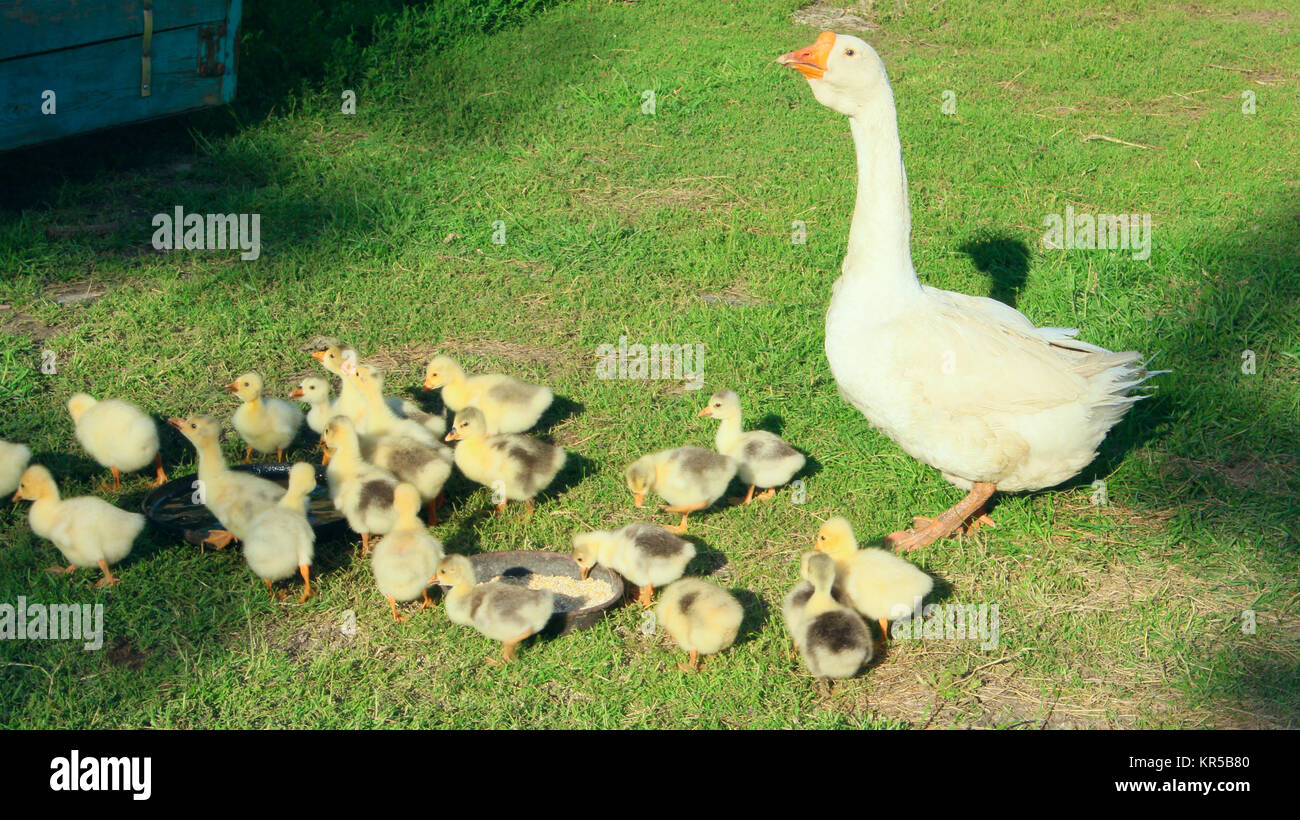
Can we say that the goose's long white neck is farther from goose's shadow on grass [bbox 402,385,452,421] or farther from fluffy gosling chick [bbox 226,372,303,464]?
fluffy gosling chick [bbox 226,372,303,464]

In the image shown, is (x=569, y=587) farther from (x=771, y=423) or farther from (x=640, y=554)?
(x=771, y=423)

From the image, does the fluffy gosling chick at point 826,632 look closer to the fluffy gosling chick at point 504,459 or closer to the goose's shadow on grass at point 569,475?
the fluffy gosling chick at point 504,459

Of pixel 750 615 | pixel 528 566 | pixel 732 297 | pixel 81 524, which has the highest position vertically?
pixel 732 297

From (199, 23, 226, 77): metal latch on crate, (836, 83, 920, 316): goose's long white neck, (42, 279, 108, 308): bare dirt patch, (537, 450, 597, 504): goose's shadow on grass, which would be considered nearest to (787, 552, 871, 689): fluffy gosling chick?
(836, 83, 920, 316): goose's long white neck

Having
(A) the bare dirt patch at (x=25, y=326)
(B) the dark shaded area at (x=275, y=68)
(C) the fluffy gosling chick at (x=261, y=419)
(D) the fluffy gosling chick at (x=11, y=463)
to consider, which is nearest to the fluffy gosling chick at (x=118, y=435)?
(D) the fluffy gosling chick at (x=11, y=463)

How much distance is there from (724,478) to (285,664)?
2234mm

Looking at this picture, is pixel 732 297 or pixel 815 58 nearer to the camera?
pixel 815 58

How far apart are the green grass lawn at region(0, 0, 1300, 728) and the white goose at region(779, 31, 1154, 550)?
0.58 m

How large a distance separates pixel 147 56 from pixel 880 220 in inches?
241

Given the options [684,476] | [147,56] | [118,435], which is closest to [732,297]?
[684,476]

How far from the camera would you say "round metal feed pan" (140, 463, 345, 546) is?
17.8 ft

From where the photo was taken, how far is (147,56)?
857 centimetres

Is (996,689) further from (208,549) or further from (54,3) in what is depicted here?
(54,3)

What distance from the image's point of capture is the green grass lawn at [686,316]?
4.82 metres
